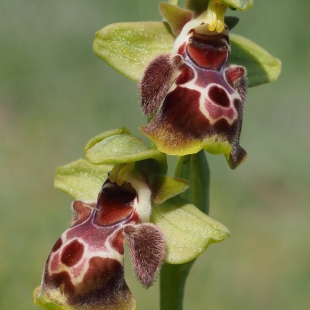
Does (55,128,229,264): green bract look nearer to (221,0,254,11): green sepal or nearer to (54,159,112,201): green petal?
(54,159,112,201): green petal

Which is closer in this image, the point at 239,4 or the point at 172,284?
the point at 239,4

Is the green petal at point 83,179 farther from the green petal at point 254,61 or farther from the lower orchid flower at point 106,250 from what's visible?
the green petal at point 254,61

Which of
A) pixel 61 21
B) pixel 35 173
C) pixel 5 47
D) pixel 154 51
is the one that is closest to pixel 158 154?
pixel 154 51

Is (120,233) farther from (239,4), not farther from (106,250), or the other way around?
(239,4)

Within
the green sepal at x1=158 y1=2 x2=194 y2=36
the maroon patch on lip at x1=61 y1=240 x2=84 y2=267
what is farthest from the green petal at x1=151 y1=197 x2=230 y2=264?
the green sepal at x1=158 y1=2 x2=194 y2=36

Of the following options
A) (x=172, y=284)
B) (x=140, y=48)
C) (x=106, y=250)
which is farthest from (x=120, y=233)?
(x=140, y=48)

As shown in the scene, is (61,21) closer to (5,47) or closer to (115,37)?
(5,47)
